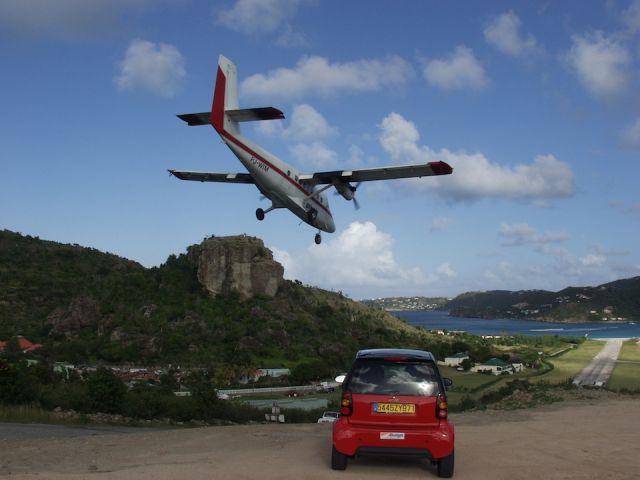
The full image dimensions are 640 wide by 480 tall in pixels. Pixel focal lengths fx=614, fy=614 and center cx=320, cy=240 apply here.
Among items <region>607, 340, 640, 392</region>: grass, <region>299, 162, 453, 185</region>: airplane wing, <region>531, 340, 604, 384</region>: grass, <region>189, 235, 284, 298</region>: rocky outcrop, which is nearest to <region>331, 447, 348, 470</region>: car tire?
<region>299, 162, 453, 185</region>: airplane wing

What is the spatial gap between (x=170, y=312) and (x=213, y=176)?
8445 centimetres

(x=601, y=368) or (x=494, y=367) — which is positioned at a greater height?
(x=494, y=367)

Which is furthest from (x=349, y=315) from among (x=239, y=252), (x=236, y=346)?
(x=236, y=346)

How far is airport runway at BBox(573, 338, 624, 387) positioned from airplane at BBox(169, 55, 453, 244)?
159ft

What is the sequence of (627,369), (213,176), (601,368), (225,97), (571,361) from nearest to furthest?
(225,97) → (213,176) → (627,369) → (601,368) → (571,361)

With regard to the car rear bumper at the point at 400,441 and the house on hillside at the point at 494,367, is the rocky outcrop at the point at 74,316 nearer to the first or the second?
the house on hillside at the point at 494,367

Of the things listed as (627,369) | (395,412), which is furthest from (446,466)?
(627,369)

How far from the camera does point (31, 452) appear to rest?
39.7ft

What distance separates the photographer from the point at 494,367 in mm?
109062

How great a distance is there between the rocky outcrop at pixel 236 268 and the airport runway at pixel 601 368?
61011 mm

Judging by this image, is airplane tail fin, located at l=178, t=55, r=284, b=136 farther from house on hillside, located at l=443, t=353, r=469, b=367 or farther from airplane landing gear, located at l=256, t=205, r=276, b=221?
house on hillside, located at l=443, t=353, r=469, b=367

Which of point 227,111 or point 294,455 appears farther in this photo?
point 227,111

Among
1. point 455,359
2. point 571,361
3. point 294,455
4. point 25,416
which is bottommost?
point 571,361

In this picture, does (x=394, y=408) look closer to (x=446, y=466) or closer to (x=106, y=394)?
(x=446, y=466)
